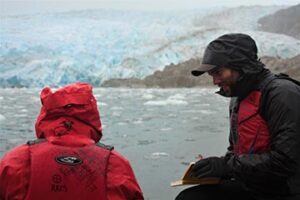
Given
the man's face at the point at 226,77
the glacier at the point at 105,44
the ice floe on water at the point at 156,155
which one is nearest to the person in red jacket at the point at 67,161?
the man's face at the point at 226,77

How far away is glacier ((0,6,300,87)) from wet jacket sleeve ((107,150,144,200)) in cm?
2331

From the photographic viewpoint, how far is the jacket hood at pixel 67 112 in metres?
1.63

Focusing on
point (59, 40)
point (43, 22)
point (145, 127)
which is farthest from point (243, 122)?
point (43, 22)

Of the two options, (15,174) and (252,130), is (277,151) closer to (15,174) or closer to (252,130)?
(252,130)

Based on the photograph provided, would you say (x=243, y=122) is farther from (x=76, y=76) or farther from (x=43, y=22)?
(x=43, y=22)

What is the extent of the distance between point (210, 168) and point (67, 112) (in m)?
0.71

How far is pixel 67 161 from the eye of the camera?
62.2 inches

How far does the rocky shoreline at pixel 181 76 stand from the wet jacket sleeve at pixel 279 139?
23.9 meters

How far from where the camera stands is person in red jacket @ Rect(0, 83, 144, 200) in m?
1.57

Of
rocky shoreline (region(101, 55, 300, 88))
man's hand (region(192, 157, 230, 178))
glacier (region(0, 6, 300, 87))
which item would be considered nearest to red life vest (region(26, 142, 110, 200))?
man's hand (region(192, 157, 230, 178))

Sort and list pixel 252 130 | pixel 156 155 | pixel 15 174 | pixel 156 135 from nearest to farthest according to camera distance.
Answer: pixel 15 174 < pixel 252 130 < pixel 156 155 < pixel 156 135

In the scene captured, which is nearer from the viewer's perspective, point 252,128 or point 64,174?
point 64,174

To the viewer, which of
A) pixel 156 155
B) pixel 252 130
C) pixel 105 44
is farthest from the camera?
pixel 105 44

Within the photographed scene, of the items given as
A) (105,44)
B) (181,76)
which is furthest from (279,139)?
(181,76)
